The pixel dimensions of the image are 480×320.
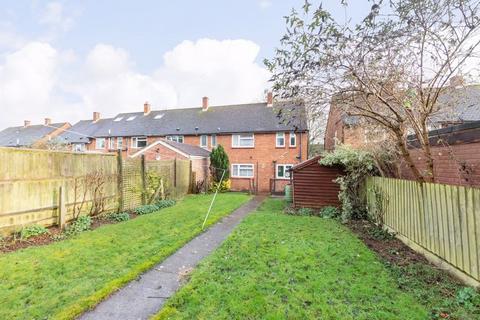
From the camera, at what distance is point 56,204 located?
745 cm

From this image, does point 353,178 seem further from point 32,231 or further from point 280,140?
point 280,140

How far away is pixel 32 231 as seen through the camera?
21.7 ft

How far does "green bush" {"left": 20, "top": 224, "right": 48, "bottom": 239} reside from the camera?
6.39m

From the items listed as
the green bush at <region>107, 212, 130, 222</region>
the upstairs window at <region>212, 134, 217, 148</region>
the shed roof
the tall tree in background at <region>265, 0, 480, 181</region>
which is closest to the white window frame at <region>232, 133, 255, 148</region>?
the upstairs window at <region>212, 134, 217, 148</region>

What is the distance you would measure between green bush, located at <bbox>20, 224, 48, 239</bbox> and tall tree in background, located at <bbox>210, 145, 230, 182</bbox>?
13.4m

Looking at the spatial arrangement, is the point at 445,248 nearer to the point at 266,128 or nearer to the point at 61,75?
the point at 266,128

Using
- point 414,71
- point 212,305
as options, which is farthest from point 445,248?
point 212,305

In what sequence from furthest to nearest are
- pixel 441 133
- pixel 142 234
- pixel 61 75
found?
pixel 61 75
pixel 142 234
pixel 441 133

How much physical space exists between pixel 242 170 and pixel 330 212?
1167cm

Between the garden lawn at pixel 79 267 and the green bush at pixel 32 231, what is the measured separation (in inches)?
33.4

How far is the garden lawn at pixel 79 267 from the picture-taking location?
139 inches

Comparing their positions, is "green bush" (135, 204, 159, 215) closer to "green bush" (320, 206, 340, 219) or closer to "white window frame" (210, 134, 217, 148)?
"green bush" (320, 206, 340, 219)

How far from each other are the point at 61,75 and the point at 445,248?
19.0 m

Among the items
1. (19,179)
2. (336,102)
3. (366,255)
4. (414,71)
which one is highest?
(414,71)
